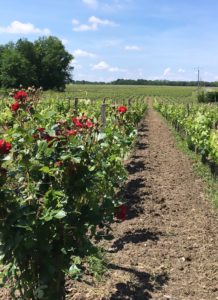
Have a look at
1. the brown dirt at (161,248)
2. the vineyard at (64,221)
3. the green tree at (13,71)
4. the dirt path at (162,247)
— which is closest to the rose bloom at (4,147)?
the vineyard at (64,221)

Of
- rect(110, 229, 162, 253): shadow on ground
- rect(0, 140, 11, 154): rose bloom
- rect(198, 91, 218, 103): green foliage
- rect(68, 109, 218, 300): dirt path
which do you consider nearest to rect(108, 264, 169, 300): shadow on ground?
rect(68, 109, 218, 300): dirt path

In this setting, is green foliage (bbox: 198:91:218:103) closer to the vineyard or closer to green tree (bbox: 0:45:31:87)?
green tree (bbox: 0:45:31:87)

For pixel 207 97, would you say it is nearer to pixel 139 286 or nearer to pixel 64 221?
pixel 139 286

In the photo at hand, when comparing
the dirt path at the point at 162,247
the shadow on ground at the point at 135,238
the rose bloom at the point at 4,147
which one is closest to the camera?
the rose bloom at the point at 4,147

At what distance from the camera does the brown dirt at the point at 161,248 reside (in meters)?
3.72

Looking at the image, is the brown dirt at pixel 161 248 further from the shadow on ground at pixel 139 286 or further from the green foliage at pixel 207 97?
the green foliage at pixel 207 97

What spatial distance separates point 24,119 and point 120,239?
2.17m

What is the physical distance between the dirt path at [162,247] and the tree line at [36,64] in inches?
2495

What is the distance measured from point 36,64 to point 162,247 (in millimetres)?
76614

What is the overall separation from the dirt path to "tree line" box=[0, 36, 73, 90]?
63.4 metres

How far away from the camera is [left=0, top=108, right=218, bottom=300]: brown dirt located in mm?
3725

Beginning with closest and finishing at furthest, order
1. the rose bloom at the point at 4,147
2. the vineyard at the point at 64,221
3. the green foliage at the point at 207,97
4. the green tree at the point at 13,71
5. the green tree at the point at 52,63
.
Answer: the rose bloom at the point at 4,147 < the vineyard at the point at 64,221 < the green foliage at the point at 207,97 < the green tree at the point at 13,71 < the green tree at the point at 52,63

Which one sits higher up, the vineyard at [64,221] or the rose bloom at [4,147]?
the rose bloom at [4,147]

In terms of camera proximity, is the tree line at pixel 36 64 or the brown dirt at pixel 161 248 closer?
the brown dirt at pixel 161 248
